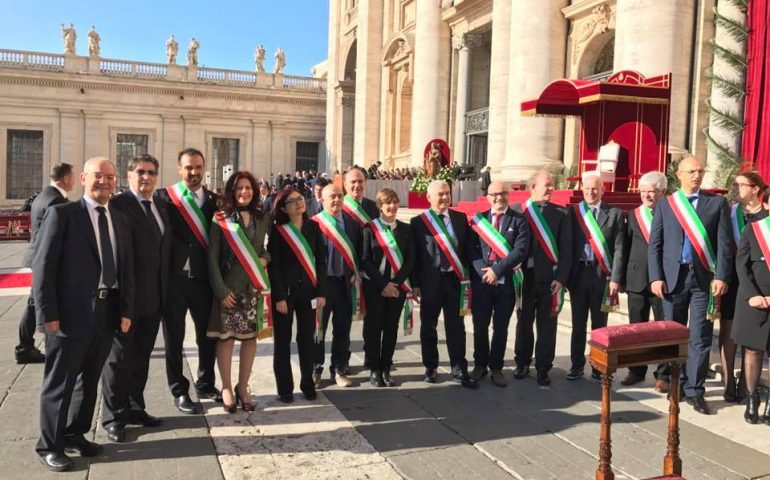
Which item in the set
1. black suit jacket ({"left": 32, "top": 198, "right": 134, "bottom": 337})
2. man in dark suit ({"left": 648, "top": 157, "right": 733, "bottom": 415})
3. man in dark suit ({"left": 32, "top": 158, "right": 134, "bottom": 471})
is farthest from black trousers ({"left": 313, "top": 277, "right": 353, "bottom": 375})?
man in dark suit ({"left": 648, "top": 157, "right": 733, "bottom": 415})

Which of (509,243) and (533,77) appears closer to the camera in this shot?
(509,243)

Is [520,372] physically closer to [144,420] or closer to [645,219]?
[645,219]

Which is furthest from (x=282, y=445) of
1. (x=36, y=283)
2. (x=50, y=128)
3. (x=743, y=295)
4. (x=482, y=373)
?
Result: (x=50, y=128)

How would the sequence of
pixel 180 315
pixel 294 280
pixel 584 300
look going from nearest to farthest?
pixel 180 315 < pixel 294 280 < pixel 584 300

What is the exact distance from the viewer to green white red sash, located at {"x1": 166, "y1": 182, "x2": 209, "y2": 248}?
471cm

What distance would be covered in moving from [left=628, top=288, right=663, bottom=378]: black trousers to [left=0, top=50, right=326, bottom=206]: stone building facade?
116 feet

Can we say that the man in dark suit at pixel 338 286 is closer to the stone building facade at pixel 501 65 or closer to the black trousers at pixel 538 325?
the black trousers at pixel 538 325

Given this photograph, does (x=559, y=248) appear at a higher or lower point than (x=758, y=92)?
lower

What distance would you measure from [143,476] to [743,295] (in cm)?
429

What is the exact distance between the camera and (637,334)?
9.72 feet

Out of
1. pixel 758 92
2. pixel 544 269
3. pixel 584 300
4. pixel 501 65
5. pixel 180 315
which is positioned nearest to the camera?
pixel 180 315

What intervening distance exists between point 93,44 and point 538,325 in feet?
124

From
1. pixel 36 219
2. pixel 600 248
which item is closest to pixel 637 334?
pixel 600 248

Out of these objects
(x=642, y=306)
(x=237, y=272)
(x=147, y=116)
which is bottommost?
(x=642, y=306)
